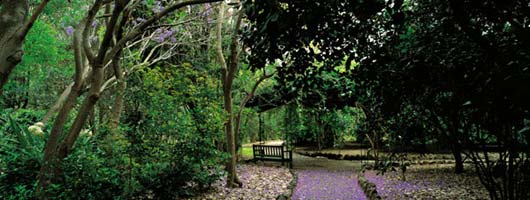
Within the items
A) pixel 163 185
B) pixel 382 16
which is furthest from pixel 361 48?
pixel 163 185

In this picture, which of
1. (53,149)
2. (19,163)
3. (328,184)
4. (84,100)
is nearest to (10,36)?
(84,100)

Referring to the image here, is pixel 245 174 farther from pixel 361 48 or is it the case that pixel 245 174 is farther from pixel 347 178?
pixel 361 48

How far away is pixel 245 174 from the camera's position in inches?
441

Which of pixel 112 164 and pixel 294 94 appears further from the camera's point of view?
pixel 112 164

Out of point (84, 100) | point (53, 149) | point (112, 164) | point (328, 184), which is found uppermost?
point (84, 100)

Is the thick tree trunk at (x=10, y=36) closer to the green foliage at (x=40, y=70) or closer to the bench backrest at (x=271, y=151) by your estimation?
the green foliage at (x=40, y=70)

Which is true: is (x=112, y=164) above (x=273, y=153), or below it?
above

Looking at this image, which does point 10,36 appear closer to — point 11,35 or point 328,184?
point 11,35

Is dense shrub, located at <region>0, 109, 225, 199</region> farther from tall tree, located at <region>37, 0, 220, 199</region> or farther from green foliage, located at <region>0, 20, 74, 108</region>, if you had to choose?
green foliage, located at <region>0, 20, 74, 108</region>

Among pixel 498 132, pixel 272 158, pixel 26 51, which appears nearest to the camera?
pixel 498 132

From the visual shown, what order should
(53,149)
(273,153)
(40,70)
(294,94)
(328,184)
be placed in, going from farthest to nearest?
(273,153)
(40,70)
(328,184)
(53,149)
(294,94)

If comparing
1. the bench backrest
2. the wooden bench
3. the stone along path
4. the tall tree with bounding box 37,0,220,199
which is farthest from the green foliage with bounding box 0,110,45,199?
the bench backrest

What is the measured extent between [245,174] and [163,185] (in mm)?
5198

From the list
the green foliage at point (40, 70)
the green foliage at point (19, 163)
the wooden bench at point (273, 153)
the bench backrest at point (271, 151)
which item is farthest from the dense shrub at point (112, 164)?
the bench backrest at point (271, 151)
